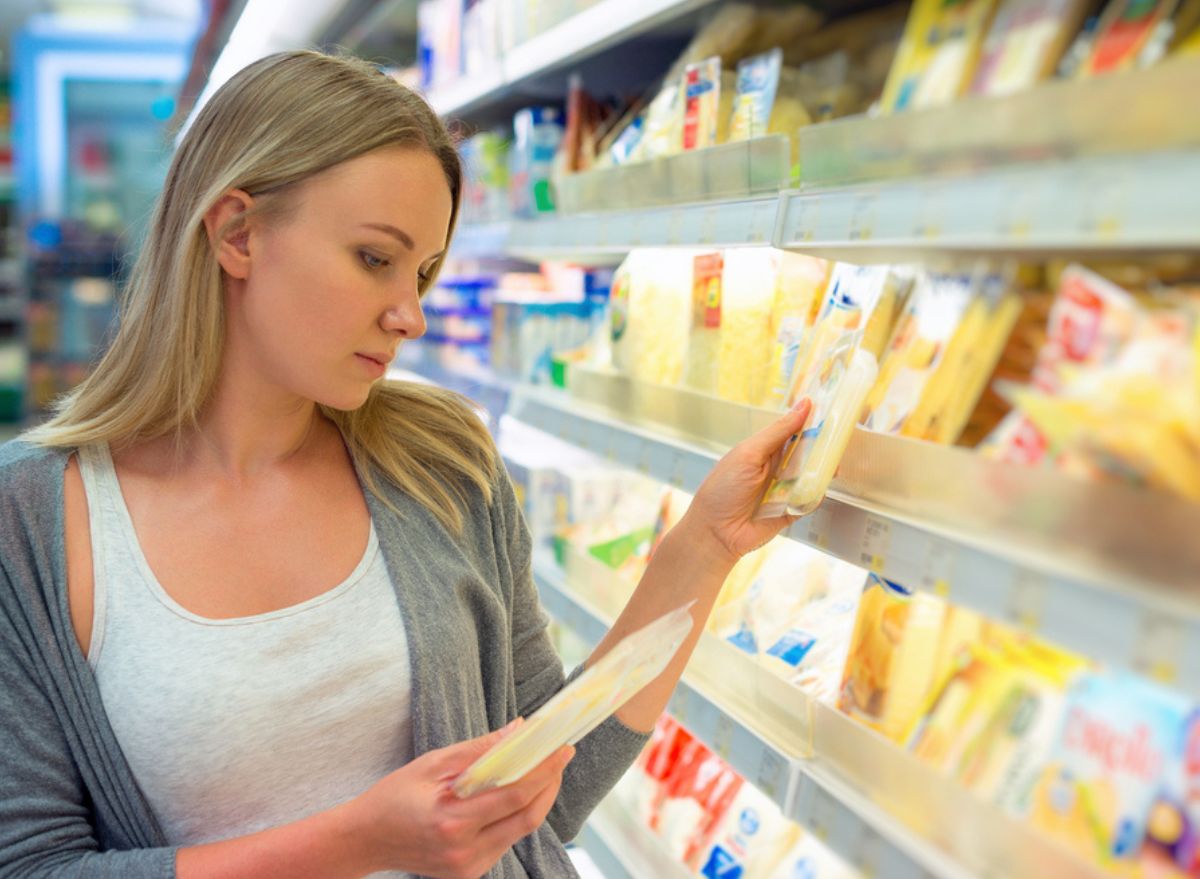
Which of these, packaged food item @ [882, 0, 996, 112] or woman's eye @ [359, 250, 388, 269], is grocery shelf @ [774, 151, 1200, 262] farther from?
woman's eye @ [359, 250, 388, 269]

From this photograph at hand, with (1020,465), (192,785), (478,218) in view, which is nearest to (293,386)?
(192,785)

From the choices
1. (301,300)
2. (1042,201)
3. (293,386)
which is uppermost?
(1042,201)

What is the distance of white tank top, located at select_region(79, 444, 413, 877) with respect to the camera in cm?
125

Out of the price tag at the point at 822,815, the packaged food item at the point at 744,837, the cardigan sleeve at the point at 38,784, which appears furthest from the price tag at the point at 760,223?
the cardigan sleeve at the point at 38,784

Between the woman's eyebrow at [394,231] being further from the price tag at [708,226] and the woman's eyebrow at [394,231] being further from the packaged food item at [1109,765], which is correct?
the packaged food item at [1109,765]

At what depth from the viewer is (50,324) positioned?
7.46 meters

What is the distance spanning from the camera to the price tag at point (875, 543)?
1.09 meters

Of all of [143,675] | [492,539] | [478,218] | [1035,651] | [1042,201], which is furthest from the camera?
[478,218]

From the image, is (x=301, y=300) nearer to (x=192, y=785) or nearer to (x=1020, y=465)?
(x=192, y=785)

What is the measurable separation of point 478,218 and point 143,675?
208cm

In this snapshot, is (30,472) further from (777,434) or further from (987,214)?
(987,214)

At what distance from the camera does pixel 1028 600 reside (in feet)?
2.93

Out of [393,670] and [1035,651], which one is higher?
[1035,651]

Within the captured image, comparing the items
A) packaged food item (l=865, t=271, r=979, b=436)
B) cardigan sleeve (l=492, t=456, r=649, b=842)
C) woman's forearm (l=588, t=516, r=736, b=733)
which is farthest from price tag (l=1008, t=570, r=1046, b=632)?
cardigan sleeve (l=492, t=456, r=649, b=842)
